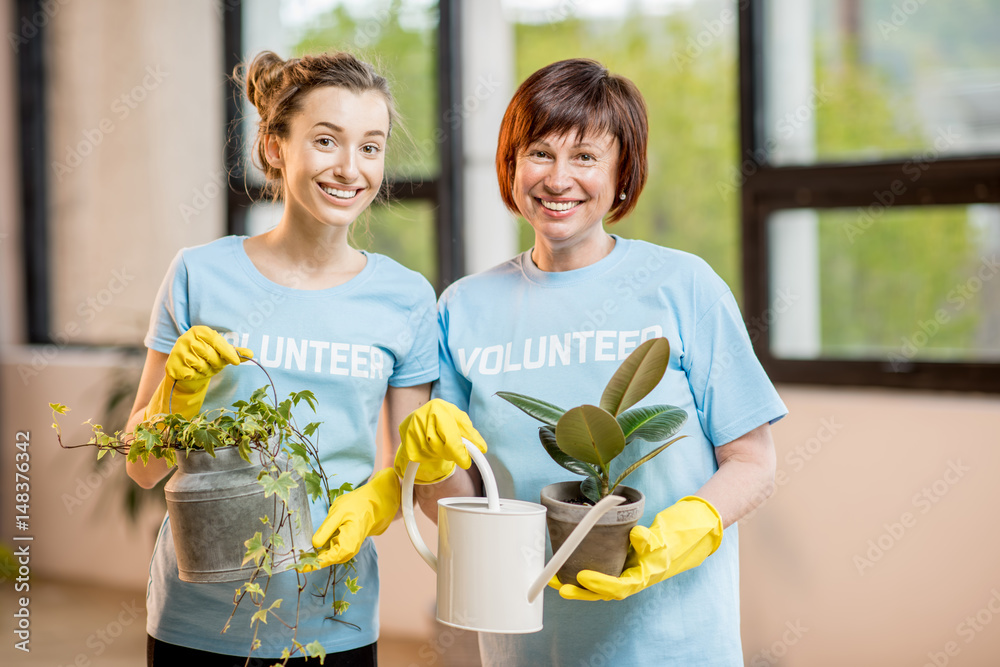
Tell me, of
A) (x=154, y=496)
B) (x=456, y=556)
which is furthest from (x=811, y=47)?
(x=154, y=496)

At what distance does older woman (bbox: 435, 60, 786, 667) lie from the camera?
1164 millimetres

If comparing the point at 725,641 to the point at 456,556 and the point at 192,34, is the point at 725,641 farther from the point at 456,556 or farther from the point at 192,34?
the point at 192,34

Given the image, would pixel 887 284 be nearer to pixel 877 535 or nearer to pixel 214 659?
pixel 877 535

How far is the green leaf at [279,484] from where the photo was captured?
38.9 inches

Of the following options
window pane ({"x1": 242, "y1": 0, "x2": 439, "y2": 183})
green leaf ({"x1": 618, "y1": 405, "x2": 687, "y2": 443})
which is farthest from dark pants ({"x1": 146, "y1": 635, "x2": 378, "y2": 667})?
window pane ({"x1": 242, "y1": 0, "x2": 439, "y2": 183})

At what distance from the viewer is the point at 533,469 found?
3.88ft

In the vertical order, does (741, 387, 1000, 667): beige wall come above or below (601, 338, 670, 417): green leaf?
below
